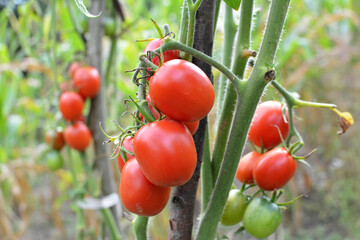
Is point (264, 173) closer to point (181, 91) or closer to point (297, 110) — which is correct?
point (181, 91)

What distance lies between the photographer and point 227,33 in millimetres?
461

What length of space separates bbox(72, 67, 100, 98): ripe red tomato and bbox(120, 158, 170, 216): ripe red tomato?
673 mm

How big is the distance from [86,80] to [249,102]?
2.35ft

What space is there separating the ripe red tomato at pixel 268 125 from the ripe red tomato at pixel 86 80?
0.61m

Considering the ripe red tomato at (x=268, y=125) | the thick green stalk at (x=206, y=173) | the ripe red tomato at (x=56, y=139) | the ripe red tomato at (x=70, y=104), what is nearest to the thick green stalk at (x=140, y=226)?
the thick green stalk at (x=206, y=173)

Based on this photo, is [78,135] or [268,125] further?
[78,135]

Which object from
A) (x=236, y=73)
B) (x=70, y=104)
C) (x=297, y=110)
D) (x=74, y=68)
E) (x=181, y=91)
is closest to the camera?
(x=181, y=91)

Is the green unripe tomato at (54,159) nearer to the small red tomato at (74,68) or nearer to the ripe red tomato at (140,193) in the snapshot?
the small red tomato at (74,68)

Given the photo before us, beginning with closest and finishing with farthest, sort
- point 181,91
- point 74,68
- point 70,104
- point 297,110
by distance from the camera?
point 181,91
point 70,104
point 74,68
point 297,110

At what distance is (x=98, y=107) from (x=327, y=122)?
2.24 m

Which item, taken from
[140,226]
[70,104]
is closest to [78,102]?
[70,104]

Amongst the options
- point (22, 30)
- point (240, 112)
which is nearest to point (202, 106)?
point (240, 112)

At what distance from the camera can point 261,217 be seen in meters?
0.44

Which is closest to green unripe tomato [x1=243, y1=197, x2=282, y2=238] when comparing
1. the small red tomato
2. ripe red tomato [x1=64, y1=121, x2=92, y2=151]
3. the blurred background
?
ripe red tomato [x1=64, y1=121, x2=92, y2=151]
